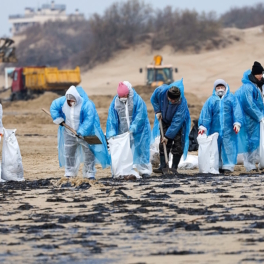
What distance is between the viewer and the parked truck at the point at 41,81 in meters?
36.1

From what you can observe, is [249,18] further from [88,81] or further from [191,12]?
[88,81]

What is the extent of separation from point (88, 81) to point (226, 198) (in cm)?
4431

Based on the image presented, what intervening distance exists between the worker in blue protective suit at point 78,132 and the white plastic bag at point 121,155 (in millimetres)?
257

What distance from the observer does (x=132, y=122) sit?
10.8 meters

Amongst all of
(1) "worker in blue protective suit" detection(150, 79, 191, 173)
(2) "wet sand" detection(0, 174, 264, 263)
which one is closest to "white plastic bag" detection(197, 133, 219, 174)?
(1) "worker in blue protective suit" detection(150, 79, 191, 173)

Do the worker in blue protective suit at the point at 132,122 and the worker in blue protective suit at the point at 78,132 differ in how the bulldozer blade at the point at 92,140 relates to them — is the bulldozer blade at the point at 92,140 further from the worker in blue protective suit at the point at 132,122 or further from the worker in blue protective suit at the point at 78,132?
the worker in blue protective suit at the point at 132,122

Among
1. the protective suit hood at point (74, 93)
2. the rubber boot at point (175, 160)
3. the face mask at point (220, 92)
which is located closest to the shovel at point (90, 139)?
the protective suit hood at point (74, 93)

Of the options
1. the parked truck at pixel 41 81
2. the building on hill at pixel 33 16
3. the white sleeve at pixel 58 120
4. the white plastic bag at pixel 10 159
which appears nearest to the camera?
the white sleeve at pixel 58 120

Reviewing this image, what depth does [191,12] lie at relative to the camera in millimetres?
62938

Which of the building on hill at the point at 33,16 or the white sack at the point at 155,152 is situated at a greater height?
the building on hill at the point at 33,16

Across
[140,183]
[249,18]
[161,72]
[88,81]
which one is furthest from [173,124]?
[249,18]

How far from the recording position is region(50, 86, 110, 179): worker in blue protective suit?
10.5 meters

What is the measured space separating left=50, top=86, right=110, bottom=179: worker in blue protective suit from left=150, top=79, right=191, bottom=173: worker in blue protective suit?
2.94 ft

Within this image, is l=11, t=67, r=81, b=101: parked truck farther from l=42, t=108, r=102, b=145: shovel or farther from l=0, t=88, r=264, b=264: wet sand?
l=0, t=88, r=264, b=264: wet sand
